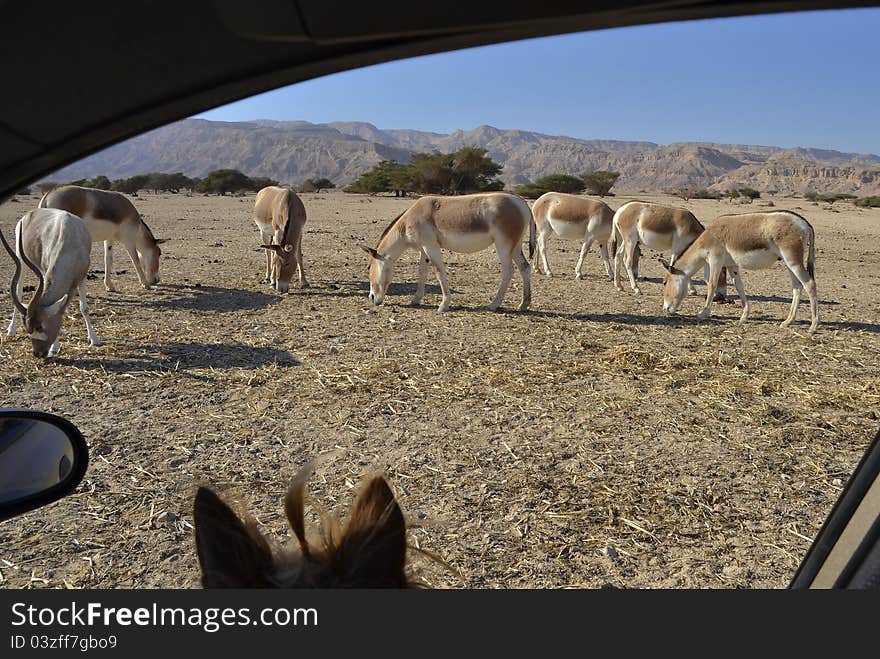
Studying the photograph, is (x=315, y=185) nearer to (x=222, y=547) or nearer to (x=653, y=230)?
(x=653, y=230)

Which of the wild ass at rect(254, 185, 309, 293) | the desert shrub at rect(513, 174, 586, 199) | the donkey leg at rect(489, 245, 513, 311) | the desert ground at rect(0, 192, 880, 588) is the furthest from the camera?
the desert shrub at rect(513, 174, 586, 199)

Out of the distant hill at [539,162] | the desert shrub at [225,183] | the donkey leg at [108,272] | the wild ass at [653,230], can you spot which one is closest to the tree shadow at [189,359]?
the donkey leg at [108,272]

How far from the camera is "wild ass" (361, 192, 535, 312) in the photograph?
9070mm

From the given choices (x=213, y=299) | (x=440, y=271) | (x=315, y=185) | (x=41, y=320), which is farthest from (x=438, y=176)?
(x=41, y=320)

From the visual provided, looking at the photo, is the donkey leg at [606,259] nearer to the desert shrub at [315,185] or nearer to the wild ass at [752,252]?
the wild ass at [752,252]

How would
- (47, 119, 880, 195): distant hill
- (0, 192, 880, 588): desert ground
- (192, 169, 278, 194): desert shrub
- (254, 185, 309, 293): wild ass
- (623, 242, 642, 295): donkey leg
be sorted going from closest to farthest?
(0, 192, 880, 588): desert ground
(254, 185, 309, 293): wild ass
(623, 242, 642, 295): donkey leg
(192, 169, 278, 194): desert shrub
(47, 119, 880, 195): distant hill

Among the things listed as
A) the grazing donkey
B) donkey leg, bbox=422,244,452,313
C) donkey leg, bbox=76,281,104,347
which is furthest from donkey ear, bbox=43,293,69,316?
the grazing donkey

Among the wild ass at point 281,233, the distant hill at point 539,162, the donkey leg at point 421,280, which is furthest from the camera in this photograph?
the distant hill at point 539,162

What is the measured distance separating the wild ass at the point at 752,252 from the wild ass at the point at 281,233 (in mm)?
5977

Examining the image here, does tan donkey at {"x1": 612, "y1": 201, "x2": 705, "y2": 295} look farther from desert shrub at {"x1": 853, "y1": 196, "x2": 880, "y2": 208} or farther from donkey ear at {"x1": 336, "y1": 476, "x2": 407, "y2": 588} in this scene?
Answer: desert shrub at {"x1": 853, "y1": 196, "x2": 880, "y2": 208}

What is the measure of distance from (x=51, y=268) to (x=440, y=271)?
4.83m

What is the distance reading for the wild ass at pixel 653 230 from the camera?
1087cm

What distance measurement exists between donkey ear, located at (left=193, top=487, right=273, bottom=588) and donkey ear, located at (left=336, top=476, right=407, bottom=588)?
162mm

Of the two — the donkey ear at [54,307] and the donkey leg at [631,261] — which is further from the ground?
the donkey leg at [631,261]
